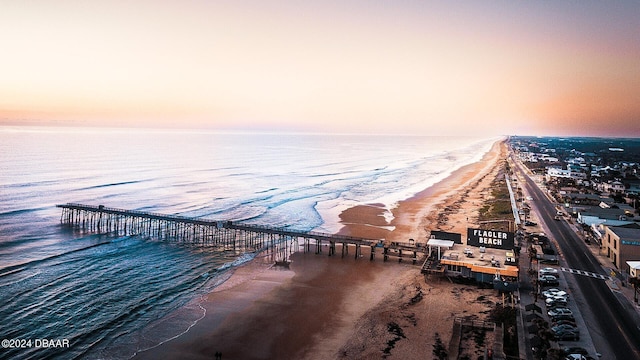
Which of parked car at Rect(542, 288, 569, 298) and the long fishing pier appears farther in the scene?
the long fishing pier

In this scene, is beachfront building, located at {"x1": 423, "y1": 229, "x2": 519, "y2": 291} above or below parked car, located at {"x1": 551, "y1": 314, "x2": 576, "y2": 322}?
above

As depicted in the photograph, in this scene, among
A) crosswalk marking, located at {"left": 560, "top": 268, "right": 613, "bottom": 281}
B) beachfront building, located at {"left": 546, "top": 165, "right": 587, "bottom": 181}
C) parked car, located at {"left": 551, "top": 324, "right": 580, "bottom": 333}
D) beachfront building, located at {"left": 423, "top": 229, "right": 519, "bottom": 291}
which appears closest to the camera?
parked car, located at {"left": 551, "top": 324, "right": 580, "bottom": 333}

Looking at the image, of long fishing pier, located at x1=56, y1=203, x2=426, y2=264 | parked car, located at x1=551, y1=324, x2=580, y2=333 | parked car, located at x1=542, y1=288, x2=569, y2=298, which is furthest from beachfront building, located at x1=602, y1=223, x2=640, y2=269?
long fishing pier, located at x1=56, y1=203, x2=426, y2=264

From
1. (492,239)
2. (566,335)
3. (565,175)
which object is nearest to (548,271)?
(492,239)

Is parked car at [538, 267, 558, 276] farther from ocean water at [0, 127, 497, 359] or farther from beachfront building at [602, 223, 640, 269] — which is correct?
ocean water at [0, 127, 497, 359]

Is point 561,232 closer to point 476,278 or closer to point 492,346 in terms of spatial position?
point 476,278

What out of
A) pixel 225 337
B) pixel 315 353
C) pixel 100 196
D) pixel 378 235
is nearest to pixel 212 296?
pixel 225 337

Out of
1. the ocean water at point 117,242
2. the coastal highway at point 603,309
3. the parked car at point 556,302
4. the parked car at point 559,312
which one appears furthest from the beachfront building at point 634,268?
the ocean water at point 117,242
